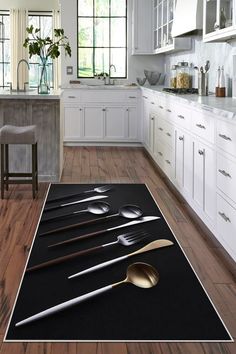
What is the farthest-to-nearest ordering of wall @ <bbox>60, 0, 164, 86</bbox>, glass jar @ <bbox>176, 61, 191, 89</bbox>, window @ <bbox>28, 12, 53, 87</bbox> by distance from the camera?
window @ <bbox>28, 12, 53, 87</bbox> → wall @ <bbox>60, 0, 164, 86</bbox> → glass jar @ <bbox>176, 61, 191, 89</bbox>

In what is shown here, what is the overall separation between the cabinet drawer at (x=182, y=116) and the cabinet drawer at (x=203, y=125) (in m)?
0.21

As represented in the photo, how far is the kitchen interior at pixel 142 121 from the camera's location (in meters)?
3.38

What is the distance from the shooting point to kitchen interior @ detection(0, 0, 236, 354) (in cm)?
338

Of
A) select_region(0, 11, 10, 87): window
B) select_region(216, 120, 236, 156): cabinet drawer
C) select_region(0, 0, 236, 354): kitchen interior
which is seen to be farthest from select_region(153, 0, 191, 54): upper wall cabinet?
select_region(0, 11, 10, 87): window

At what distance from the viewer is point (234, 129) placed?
3.26 m

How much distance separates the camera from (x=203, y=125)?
414cm

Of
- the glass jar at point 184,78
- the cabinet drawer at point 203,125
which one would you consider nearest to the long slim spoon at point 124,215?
the cabinet drawer at point 203,125

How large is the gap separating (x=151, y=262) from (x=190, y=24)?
143 inches

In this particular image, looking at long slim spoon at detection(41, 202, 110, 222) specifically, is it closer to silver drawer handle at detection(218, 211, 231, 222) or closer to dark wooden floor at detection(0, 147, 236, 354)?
dark wooden floor at detection(0, 147, 236, 354)

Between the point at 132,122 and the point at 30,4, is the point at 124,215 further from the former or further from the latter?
the point at 30,4

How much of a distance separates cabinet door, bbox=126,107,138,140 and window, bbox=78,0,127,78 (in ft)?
3.48

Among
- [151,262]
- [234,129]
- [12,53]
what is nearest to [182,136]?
[234,129]

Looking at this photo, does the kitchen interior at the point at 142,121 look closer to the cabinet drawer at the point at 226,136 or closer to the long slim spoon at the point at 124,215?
A: the cabinet drawer at the point at 226,136

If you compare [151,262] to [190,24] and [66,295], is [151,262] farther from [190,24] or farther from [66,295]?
[190,24]
